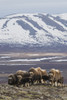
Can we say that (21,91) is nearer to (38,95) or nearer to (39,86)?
(38,95)

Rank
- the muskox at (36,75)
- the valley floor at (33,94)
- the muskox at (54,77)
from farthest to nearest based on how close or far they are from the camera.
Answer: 1. the muskox at (54,77)
2. the muskox at (36,75)
3. the valley floor at (33,94)

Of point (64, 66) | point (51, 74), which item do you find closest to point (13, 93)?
point (51, 74)

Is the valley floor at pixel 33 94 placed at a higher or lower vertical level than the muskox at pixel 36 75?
lower

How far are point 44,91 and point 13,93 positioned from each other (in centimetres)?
398

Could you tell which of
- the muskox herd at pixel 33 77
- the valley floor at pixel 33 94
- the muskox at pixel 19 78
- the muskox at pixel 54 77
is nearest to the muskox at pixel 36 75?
the muskox herd at pixel 33 77

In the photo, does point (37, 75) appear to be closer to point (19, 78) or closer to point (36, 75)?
point (36, 75)

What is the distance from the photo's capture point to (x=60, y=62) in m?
195

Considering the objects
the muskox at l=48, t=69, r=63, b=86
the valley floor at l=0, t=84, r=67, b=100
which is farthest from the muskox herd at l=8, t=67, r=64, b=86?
the valley floor at l=0, t=84, r=67, b=100

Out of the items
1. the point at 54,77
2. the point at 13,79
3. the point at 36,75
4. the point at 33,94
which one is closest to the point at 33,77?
the point at 36,75

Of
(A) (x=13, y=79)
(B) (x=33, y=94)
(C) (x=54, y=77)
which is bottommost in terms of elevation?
(B) (x=33, y=94)

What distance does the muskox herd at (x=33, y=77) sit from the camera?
35.2m

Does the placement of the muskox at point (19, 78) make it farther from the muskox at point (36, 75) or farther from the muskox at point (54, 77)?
the muskox at point (54, 77)

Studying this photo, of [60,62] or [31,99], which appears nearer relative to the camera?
[31,99]

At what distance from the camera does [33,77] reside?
3684 centimetres
